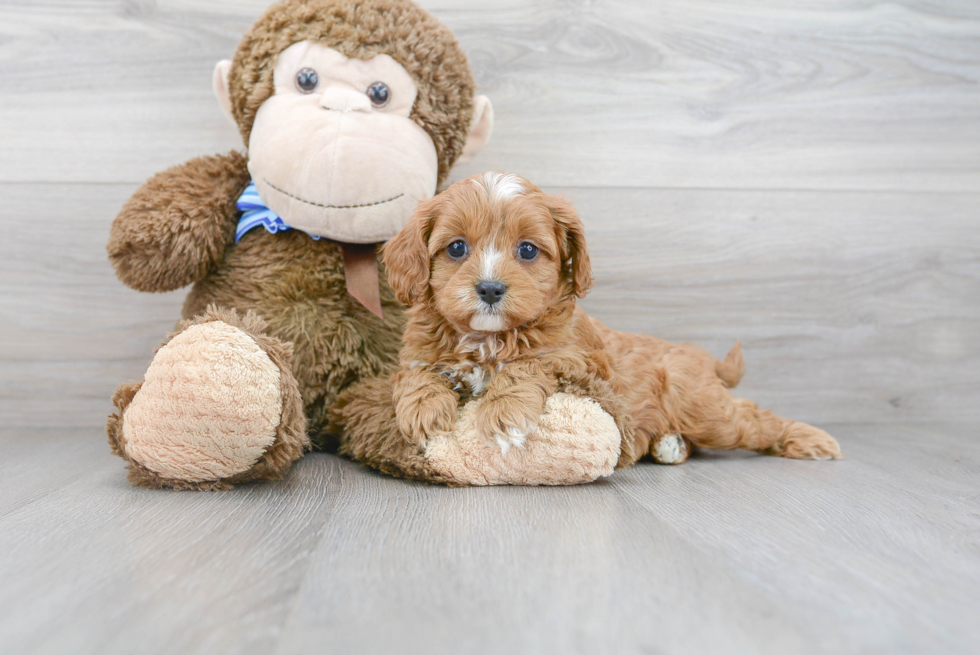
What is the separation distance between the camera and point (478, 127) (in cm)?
191

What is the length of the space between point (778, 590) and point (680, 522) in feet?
0.99

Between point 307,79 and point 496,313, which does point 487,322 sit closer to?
point 496,313

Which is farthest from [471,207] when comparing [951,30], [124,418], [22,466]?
[951,30]

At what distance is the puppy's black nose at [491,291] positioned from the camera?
1352mm

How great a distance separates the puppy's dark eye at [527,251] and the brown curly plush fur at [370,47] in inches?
19.5

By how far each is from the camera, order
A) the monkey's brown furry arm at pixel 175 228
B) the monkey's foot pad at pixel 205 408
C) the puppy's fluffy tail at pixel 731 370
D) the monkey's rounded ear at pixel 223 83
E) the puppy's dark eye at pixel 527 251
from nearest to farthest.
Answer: the monkey's foot pad at pixel 205 408
the puppy's dark eye at pixel 527 251
the monkey's brown furry arm at pixel 175 228
the monkey's rounded ear at pixel 223 83
the puppy's fluffy tail at pixel 731 370

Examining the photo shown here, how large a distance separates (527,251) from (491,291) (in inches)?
5.5

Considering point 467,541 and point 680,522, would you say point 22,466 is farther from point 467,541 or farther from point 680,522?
point 680,522

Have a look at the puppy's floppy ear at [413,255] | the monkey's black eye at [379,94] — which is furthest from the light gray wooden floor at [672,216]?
the monkey's black eye at [379,94]

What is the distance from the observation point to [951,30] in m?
2.36

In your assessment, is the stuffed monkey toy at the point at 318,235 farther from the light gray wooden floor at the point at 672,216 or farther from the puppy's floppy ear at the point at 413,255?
the puppy's floppy ear at the point at 413,255

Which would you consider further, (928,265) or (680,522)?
(928,265)

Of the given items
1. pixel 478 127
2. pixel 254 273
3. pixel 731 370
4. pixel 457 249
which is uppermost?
pixel 478 127

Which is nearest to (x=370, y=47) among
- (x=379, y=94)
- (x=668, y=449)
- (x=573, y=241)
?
(x=379, y=94)
